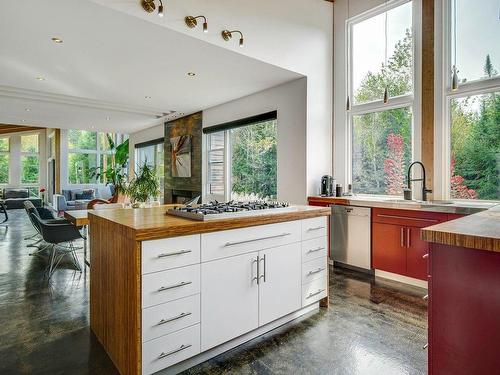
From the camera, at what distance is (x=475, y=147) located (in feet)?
11.1

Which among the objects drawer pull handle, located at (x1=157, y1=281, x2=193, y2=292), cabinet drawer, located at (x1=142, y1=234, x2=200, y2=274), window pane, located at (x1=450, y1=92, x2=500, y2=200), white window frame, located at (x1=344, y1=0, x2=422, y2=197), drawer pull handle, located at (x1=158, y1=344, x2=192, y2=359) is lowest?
drawer pull handle, located at (x1=158, y1=344, x2=192, y2=359)

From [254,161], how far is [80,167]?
33.1 ft

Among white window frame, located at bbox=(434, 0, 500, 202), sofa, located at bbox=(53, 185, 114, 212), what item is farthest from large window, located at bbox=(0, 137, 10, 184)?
white window frame, located at bbox=(434, 0, 500, 202)

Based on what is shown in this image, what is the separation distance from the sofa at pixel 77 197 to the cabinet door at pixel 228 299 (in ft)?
31.6

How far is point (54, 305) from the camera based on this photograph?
287 cm

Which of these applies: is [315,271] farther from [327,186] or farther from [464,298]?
[327,186]

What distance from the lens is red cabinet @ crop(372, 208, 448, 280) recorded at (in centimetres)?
321

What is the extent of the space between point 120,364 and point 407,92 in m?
4.24

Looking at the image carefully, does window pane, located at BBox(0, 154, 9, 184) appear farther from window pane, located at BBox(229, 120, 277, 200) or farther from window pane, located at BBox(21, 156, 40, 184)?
window pane, located at BBox(229, 120, 277, 200)

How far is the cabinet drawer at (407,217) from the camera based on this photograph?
311cm

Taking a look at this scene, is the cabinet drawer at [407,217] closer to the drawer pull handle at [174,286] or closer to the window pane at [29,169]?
the drawer pull handle at [174,286]

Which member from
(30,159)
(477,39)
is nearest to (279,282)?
(477,39)

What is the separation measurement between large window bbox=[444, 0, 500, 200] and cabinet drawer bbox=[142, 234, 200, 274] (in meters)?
3.26

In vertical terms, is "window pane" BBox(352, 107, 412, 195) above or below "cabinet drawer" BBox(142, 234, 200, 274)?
above
